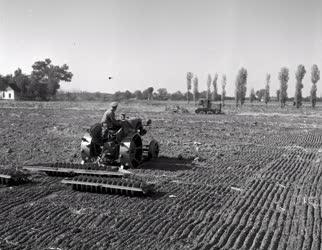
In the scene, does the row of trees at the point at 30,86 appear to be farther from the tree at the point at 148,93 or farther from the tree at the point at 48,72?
the tree at the point at 148,93

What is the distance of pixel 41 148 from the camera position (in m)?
17.2

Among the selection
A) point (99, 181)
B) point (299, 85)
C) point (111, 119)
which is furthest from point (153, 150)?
point (299, 85)

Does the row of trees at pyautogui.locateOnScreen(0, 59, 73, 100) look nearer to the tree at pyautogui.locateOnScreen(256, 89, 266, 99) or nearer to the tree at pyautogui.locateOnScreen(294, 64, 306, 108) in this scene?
the tree at pyautogui.locateOnScreen(294, 64, 306, 108)

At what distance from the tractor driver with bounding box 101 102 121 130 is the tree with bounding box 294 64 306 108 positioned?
67.5 meters

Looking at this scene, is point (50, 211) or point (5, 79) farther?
point (5, 79)

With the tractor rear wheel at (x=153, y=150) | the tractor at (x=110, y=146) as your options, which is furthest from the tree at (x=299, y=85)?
the tractor at (x=110, y=146)

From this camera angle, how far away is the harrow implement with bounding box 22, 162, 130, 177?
1075cm

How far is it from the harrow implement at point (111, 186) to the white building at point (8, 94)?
86548 millimetres

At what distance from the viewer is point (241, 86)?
3396 inches

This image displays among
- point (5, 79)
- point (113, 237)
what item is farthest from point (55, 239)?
point (5, 79)

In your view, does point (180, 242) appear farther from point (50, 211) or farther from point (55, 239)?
point (50, 211)

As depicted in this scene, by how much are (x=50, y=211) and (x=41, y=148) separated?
9.20 metres

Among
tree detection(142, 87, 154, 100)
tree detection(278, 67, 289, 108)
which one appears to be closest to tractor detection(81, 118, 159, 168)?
tree detection(278, 67, 289, 108)

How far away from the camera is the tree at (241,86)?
84.4 m
